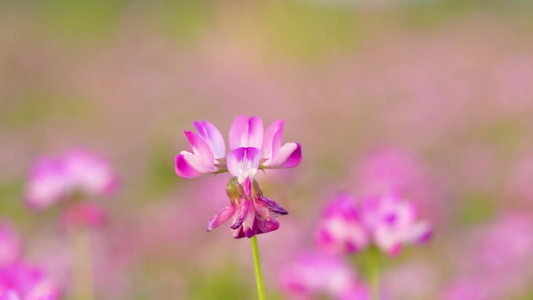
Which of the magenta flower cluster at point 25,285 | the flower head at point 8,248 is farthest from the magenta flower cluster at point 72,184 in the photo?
the magenta flower cluster at point 25,285

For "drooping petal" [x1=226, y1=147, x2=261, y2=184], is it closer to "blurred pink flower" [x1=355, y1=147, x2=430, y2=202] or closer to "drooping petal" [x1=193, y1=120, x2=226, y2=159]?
"drooping petal" [x1=193, y1=120, x2=226, y2=159]

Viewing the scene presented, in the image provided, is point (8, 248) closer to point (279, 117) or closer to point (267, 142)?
point (267, 142)

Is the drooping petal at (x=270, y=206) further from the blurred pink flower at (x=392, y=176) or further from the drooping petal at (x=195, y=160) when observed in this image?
the blurred pink flower at (x=392, y=176)

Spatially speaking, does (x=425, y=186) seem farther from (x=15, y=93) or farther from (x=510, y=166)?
(x=15, y=93)

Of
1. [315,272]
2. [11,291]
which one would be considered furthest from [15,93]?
[11,291]

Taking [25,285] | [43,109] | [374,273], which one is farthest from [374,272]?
[43,109]
